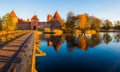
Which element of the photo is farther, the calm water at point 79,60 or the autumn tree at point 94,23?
the autumn tree at point 94,23

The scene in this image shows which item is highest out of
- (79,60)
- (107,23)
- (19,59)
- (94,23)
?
(107,23)

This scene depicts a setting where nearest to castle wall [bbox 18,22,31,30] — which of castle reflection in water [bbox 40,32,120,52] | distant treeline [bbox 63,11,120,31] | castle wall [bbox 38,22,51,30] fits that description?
castle wall [bbox 38,22,51,30]

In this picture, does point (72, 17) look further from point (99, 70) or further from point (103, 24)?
point (99, 70)

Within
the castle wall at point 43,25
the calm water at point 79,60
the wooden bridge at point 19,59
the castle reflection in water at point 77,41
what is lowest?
the calm water at point 79,60

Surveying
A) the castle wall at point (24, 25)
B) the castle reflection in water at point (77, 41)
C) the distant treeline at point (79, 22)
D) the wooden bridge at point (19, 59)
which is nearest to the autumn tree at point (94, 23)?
the distant treeline at point (79, 22)

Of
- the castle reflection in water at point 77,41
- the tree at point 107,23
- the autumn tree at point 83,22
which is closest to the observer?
the castle reflection in water at point 77,41

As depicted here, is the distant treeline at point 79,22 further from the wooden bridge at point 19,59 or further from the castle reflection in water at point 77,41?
the wooden bridge at point 19,59

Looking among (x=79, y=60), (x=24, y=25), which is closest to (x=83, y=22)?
(x=79, y=60)

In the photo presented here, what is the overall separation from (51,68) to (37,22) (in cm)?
10725

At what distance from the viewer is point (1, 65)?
9445mm

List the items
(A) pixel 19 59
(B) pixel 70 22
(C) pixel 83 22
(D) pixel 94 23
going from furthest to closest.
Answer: (D) pixel 94 23
(B) pixel 70 22
(C) pixel 83 22
(A) pixel 19 59

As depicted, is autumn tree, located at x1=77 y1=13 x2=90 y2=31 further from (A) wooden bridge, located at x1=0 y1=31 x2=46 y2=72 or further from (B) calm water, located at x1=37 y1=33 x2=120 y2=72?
(A) wooden bridge, located at x1=0 y1=31 x2=46 y2=72

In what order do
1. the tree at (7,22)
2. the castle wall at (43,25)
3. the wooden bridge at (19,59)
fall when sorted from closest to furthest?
the wooden bridge at (19,59), the tree at (7,22), the castle wall at (43,25)

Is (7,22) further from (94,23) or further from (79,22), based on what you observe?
(94,23)
